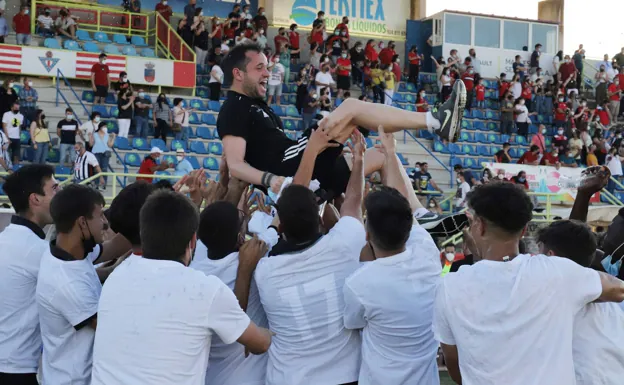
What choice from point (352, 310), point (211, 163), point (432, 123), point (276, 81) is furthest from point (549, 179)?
point (352, 310)

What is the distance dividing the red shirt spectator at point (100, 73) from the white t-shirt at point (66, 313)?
48.5 ft

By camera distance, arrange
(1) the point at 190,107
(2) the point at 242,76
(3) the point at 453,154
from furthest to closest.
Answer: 1. (3) the point at 453,154
2. (1) the point at 190,107
3. (2) the point at 242,76

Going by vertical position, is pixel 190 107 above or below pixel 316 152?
above

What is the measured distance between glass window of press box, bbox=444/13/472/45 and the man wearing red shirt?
42.2 feet

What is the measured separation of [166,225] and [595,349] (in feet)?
6.41

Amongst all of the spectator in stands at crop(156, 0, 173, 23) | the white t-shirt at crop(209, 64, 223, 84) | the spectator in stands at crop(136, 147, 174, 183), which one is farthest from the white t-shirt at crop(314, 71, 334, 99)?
the spectator in stands at crop(136, 147, 174, 183)

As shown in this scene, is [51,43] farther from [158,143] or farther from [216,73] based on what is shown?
[158,143]

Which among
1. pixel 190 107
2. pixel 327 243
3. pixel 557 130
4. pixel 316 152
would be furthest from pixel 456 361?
pixel 557 130

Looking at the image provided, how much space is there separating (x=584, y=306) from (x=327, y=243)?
3.97 ft

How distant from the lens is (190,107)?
19125 mm

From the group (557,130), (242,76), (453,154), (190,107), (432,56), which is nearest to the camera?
(242,76)

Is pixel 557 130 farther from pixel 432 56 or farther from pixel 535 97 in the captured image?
pixel 432 56

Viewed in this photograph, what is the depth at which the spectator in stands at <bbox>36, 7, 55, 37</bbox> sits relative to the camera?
63.4 ft

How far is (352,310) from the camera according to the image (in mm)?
3768
